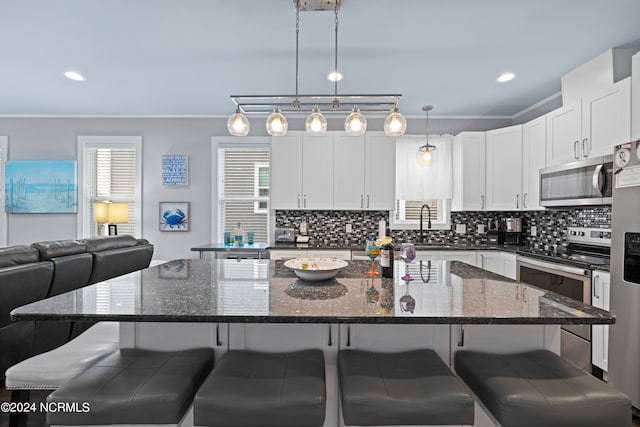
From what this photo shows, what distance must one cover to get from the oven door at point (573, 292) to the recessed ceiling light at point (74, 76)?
4.88 m

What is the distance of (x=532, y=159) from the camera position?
3482mm

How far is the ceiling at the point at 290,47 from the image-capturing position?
2.14m

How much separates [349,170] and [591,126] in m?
2.38

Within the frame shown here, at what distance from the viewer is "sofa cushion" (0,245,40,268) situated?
76.6 inches

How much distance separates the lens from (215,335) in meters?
1.49

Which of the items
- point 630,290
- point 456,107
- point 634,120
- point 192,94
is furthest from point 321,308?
point 456,107

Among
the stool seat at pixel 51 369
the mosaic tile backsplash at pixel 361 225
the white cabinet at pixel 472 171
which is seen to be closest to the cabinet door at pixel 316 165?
the mosaic tile backsplash at pixel 361 225

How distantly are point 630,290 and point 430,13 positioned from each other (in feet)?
7.52

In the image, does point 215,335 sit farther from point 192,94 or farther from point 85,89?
point 85,89

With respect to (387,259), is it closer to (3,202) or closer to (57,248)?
(57,248)

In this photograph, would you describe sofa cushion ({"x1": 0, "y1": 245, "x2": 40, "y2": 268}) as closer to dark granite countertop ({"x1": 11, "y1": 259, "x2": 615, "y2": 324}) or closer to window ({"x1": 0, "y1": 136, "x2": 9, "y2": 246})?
dark granite countertop ({"x1": 11, "y1": 259, "x2": 615, "y2": 324})

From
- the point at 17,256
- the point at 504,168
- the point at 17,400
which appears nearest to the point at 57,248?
the point at 17,256

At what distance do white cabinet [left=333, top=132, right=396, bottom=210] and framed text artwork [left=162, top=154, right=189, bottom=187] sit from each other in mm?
2099

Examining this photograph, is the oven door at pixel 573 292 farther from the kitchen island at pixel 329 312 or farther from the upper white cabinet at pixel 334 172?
the upper white cabinet at pixel 334 172
